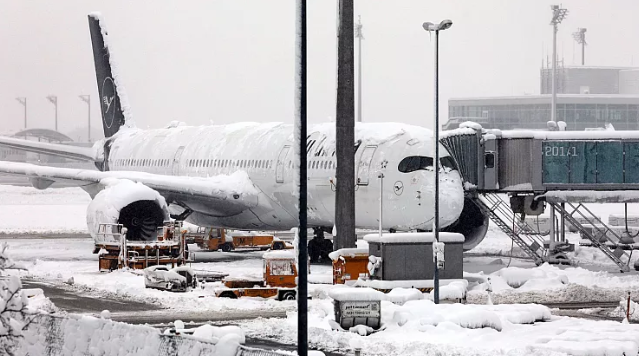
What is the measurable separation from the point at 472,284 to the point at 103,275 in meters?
10.6

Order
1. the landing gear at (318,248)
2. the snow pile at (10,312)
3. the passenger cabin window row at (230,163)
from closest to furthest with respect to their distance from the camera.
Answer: the snow pile at (10,312) < the landing gear at (318,248) < the passenger cabin window row at (230,163)

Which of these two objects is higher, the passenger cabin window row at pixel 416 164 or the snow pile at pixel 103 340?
the passenger cabin window row at pixel 416 164

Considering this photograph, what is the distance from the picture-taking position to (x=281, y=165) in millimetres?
37250

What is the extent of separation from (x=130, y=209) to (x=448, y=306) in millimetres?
15644

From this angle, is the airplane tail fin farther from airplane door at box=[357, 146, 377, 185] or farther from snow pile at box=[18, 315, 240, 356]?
snow pile at box=[18, 315, 240, 356]

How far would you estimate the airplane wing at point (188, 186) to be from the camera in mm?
37938

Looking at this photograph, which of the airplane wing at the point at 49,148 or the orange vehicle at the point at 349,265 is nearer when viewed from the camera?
the orange vehicle at the point at 349,265

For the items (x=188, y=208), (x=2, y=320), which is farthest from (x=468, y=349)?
(x=188, y=208)

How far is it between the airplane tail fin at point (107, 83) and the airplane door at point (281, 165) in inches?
588

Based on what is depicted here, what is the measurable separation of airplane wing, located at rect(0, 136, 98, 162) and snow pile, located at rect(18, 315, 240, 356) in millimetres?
27960

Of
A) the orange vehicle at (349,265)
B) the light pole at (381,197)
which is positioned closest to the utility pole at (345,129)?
the orange vehicle at (349,265)

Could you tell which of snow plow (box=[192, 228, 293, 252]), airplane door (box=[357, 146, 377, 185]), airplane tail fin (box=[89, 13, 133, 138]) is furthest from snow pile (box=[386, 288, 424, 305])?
airplane tail fin (box=[89, 13, 133, 138])

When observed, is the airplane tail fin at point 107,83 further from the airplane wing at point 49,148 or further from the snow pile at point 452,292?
the snow pile at point 452,292

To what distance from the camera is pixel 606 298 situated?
2761 centimetres
